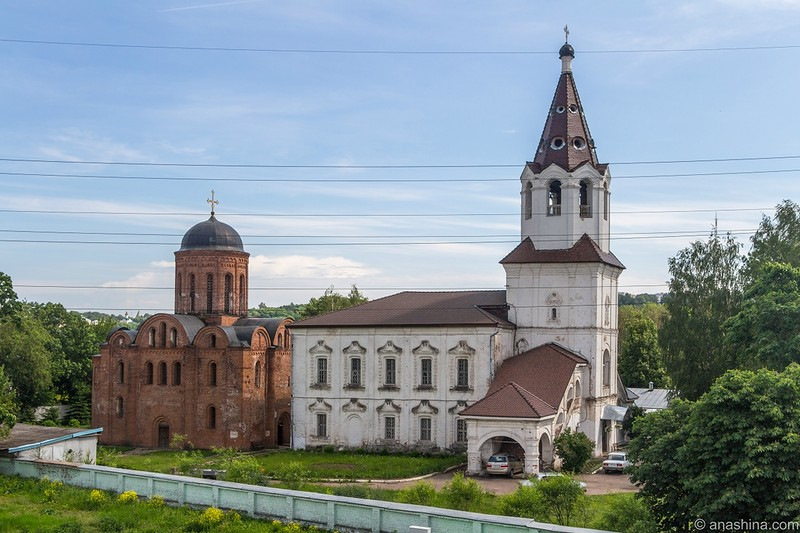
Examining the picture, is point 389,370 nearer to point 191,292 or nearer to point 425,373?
point 425,373

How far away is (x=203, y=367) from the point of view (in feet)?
150

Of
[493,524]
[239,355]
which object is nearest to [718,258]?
[239,355]

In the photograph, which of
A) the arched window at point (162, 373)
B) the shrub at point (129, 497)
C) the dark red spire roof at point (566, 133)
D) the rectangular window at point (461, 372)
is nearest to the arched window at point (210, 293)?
the arched window at point (162, 373)

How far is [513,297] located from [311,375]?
1054 cm

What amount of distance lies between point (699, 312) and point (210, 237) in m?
25.6

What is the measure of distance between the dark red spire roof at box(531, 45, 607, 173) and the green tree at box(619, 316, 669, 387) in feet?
70.6

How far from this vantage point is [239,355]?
45.0 metres

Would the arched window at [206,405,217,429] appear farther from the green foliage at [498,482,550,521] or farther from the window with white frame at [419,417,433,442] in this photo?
the green foliage at [498,482,550,521]

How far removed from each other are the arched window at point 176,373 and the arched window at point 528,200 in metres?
19.3

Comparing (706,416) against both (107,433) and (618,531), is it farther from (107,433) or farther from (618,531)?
(107,433)

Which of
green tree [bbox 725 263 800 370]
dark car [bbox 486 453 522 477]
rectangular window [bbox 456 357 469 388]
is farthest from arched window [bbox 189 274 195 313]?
green tree [bbox 725 263 800 370]

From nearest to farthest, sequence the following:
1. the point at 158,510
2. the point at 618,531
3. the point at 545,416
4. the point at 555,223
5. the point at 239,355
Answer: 1. the point at 618,531
2. the point at 158,510
3. the point at 545,416
4. the point at 555,223
5. the point at 239,355

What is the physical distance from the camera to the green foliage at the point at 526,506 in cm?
2158

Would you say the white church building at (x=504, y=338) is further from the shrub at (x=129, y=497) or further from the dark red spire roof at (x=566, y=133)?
the shrub at (x=129, y=497)
